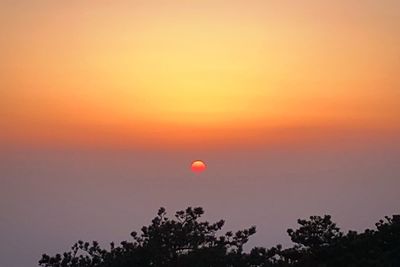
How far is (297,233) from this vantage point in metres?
21.2

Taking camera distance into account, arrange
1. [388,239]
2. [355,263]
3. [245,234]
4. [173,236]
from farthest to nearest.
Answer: [245,234] < [173,236] < [388,239] < [355,263]

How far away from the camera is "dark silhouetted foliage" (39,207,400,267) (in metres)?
19.8

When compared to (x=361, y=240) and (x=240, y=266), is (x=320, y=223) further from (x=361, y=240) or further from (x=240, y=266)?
(x=240, y=266)

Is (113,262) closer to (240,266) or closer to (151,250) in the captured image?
(151,250)

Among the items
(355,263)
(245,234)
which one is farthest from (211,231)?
(355,263)

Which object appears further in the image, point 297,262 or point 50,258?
point 50,258

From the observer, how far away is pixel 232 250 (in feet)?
81.1

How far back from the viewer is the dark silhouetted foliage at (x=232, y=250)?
1984 centimetres

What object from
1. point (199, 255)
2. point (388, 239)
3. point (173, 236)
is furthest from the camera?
point (173, 236)

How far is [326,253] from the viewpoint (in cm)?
2008

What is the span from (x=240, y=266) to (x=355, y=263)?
226 inches

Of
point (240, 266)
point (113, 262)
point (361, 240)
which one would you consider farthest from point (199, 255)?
point (361, 240)

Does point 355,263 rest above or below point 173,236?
below

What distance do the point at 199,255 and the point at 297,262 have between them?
4322 millimetres
